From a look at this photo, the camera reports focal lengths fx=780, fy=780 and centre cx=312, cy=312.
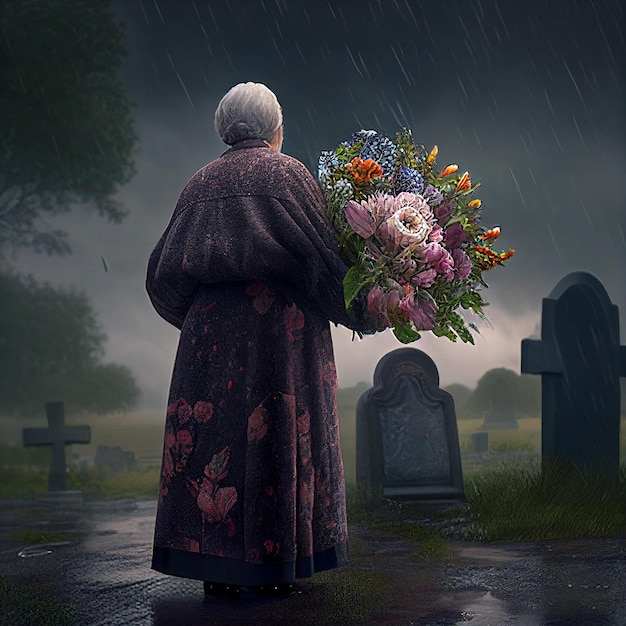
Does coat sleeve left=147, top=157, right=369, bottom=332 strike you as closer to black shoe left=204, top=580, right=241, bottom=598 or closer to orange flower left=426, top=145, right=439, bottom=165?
orange flower left=426, top=145, right=439, bottom=165

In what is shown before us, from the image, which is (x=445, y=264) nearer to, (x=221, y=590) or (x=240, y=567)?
(x=240, y=567)

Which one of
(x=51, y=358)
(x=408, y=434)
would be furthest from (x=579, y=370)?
(x=51, y=358)

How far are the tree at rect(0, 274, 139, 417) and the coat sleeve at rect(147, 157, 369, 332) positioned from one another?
923 cm

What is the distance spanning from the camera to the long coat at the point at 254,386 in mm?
3338

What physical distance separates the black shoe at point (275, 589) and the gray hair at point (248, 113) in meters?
2.03

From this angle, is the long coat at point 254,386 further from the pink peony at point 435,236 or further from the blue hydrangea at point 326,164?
the pink peony at point 435,236

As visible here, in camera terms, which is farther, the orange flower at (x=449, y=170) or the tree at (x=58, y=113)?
the tree at (x=58, y=113)

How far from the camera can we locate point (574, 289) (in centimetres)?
788

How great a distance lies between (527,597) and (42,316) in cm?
1078

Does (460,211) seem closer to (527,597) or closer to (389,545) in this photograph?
(527,597)

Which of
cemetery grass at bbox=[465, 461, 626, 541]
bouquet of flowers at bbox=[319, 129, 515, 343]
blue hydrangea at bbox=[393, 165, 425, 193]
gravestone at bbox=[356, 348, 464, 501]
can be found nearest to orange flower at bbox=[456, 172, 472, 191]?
bouquet of flowers at bbox=[319, 129, 515, 343]

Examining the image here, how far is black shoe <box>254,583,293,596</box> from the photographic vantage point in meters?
3.46

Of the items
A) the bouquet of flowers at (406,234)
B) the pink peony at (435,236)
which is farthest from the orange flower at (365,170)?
the pink peony at (435,236)

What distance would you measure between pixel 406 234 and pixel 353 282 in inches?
12.1
